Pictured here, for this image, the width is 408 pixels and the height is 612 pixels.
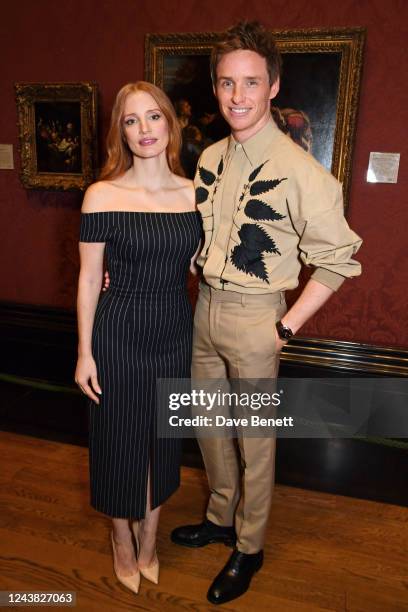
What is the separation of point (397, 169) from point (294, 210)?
146cm

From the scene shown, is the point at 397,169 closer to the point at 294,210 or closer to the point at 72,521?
the point at 294,210

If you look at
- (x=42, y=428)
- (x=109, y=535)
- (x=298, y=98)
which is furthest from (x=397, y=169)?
(x=42, y=428)

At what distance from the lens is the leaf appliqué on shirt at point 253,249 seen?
1.96 meters

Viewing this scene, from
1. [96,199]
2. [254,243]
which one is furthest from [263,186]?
[96,199]

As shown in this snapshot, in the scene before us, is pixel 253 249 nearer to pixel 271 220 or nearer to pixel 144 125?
pixel 271 220

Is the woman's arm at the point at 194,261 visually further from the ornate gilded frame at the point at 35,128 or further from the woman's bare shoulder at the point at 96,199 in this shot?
the ornate gilded frame at the point at 35,128

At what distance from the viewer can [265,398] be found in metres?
2.12

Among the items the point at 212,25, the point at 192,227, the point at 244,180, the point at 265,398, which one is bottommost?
the point at 265,398

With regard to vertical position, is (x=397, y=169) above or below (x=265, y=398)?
above

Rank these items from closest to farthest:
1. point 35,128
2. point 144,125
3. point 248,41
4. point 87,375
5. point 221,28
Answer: point 248,41, point 144,125, point 87,375, point 221,28, point 35,128

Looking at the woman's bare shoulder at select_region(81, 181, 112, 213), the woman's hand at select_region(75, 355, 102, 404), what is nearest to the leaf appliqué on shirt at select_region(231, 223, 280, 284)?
the woman's bare shoulder at select_region(81, 181, 112, 213)

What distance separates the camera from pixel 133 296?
200 centimetres

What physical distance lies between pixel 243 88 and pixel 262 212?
1.47 feet

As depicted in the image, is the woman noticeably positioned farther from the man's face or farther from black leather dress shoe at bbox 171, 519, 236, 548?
black leather dress shoe at bbox 171, 519, 236, 548
